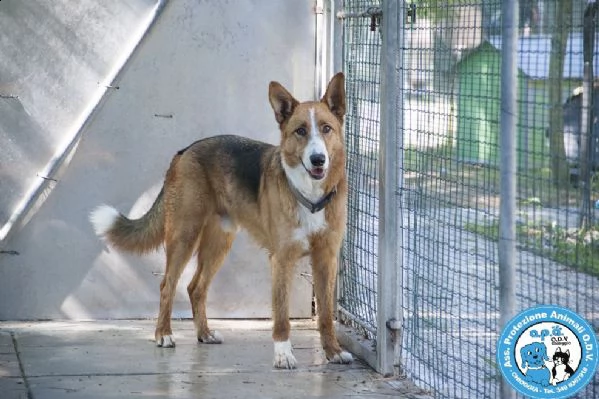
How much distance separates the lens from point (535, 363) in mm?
4359

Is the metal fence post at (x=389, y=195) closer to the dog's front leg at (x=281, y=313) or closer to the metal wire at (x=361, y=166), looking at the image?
the metal wire at (x=361, y=166)

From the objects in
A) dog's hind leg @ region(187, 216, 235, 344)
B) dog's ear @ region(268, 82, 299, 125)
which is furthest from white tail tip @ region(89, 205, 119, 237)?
dog's ear @ region(268, 82, 299, 125)

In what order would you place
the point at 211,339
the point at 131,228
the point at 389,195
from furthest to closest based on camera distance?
the point at 131,228 → the point at 211,339 → the point at 389,195

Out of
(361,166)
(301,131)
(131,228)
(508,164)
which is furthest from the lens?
(131,228)

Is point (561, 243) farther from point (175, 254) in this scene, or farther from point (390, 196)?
point (175, 254)

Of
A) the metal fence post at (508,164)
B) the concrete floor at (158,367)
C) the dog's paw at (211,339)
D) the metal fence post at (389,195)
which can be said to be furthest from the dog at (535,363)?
the dog's paw at (211,339)

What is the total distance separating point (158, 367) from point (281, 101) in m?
1.78

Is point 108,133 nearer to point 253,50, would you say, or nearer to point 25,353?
point 253,50

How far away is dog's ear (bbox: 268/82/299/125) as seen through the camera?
646cm

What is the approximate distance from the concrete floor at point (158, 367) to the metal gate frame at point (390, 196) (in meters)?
0.22

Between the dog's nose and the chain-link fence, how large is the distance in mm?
431

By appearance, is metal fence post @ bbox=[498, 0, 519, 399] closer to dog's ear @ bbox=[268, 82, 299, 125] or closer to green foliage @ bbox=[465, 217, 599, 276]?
green foliage @ bbox=[465, 217, 599, 276]

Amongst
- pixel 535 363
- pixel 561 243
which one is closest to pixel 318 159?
pixel 561 243

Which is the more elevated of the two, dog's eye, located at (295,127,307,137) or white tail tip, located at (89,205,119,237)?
dog's eye, located at (295,127,307,137)
